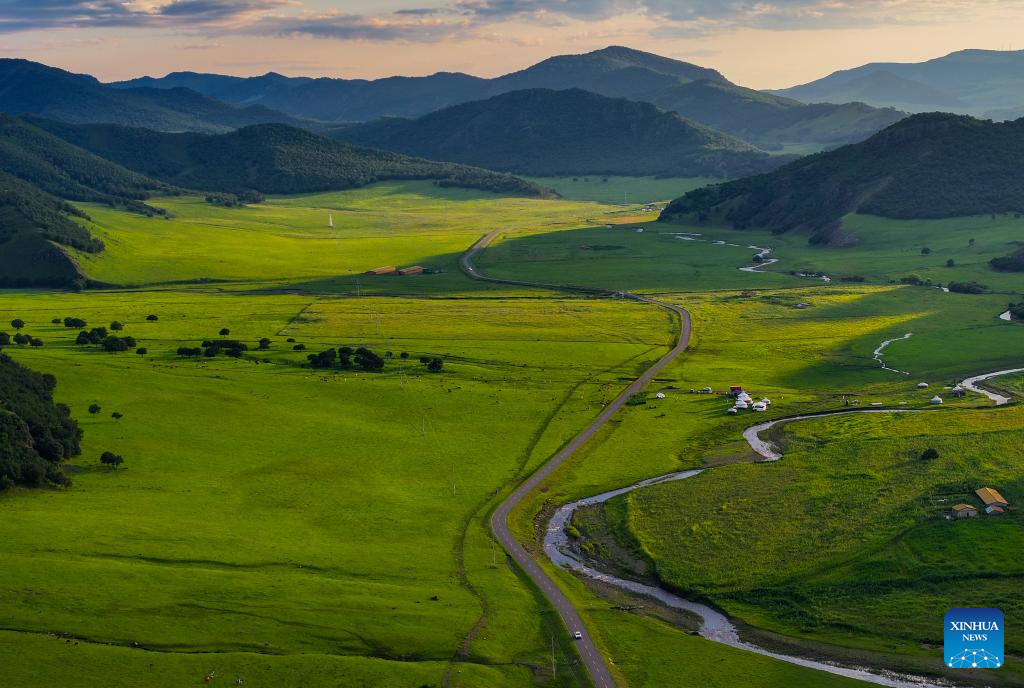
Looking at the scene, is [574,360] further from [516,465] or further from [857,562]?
[857,562]

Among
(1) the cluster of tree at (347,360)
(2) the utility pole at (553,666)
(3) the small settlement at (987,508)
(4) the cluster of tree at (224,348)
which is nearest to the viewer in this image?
(2) the utility pole at (553,666)

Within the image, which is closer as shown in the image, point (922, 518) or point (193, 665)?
point (193, 665)

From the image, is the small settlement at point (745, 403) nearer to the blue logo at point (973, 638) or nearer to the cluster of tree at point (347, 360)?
the cluster of tree at point (347, 360)

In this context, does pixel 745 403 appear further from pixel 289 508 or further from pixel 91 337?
pixel 91 337

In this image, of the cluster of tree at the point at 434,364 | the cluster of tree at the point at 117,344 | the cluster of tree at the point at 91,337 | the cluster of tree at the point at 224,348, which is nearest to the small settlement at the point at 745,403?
the cluster of tree at the point at 434,364

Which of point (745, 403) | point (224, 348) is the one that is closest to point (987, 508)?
point (745, 403)

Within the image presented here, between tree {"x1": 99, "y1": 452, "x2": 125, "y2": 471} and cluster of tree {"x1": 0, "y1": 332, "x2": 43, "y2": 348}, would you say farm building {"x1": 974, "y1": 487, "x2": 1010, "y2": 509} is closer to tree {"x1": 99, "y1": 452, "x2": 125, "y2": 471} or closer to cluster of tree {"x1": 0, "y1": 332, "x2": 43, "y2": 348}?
tree {"x1": 99, "y1": 452, "x2": 125, "y2": 471}

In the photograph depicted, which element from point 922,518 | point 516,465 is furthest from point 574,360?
point 922,518
